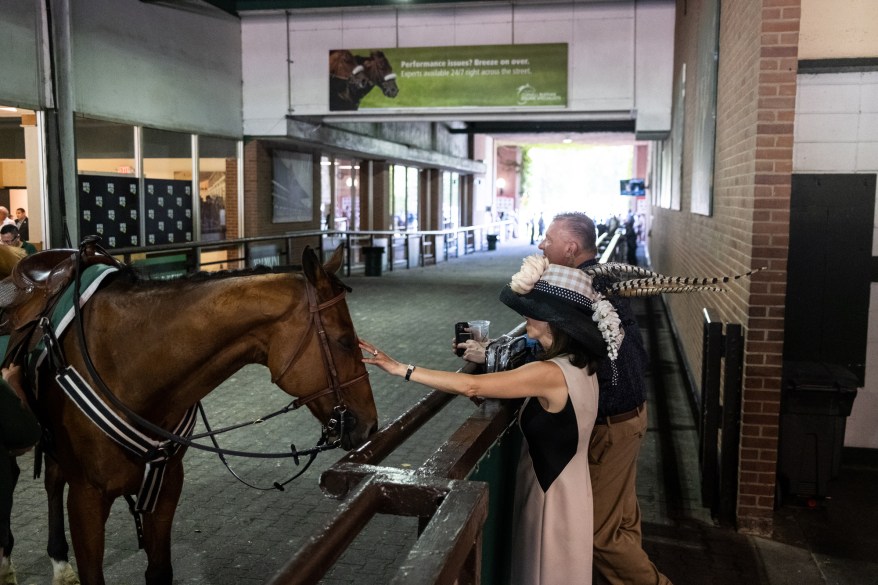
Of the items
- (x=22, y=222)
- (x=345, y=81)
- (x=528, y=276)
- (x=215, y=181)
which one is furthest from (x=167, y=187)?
(x=528, y=276)

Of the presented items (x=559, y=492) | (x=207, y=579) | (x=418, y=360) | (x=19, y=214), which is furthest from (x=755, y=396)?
(x=19, y=214)

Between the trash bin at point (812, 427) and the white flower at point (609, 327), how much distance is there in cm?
301

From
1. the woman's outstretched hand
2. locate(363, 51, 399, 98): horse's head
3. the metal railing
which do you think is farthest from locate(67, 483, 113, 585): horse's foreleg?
locate(363, 51, 399, 98): horse's head

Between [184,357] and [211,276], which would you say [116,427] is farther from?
[211,276]

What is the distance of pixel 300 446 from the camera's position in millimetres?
7488

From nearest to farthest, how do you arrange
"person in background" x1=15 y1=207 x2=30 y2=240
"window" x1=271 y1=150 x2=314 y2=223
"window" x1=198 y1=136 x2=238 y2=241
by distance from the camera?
"person in background" x1=15 y1=207 x2=30 y2=240
"window" x1=198 y1=136 x2=238 y2=241
"window" x1=271 y1=150 x2=314 y2=223

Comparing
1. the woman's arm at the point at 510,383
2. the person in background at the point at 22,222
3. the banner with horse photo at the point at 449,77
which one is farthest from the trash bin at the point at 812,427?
the banner with horse photo at the point at 449,77

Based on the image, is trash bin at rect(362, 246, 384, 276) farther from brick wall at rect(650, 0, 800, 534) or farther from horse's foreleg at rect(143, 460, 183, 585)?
horse's foreleg at rect(143, 460, 183, 585)

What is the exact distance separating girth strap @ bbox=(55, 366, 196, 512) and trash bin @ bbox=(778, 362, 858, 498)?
4191mm

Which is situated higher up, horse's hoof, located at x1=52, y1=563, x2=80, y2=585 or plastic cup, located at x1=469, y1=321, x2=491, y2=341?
plastic cup, located at x1=469, y1=321, x2=491, y2=341

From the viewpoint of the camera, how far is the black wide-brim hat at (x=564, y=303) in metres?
3.33

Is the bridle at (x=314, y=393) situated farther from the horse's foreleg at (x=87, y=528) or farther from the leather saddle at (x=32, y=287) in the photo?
the horse's foreleg at (x=87, y=528)

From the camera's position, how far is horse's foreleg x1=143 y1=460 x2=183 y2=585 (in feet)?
13.3

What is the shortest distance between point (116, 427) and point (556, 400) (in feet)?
6.27
